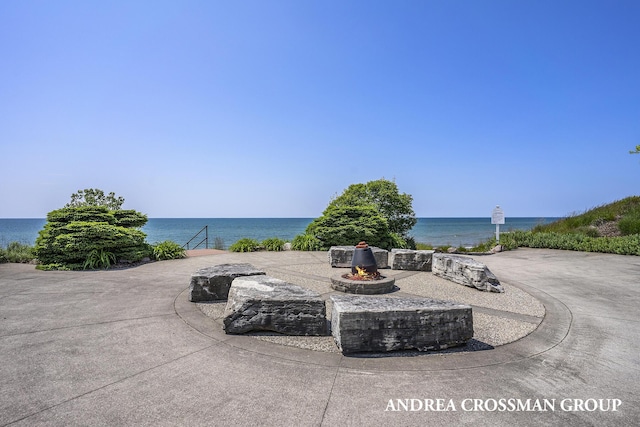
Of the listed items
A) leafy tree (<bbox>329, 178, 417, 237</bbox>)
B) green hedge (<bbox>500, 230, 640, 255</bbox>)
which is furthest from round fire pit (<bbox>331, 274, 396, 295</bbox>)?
green hedge (<bbox>500, 230, 640, 255</bbox>)

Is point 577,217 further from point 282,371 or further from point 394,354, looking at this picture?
point 282,371

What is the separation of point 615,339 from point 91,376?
22.4 feet

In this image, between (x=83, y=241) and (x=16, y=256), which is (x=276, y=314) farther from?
(x=16, y=256)

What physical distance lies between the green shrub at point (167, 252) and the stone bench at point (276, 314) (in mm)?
7813

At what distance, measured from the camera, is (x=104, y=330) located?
4.42 meters

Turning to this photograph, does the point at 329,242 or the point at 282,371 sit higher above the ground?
the point at 329,242

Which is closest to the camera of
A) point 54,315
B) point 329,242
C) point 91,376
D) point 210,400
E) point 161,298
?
point 210,400

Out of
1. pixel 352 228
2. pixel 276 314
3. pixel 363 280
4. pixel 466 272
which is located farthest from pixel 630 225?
pixel 276 314

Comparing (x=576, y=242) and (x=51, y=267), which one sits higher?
(x=576, y=242)

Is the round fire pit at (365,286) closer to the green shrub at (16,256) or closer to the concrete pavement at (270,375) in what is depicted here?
the concrete pavement at (270,375)

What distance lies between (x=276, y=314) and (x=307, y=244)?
9426mm

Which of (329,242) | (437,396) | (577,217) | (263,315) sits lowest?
(437,396)

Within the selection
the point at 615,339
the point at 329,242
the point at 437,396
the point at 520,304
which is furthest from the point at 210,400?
the point at 329,242

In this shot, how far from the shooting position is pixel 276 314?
14.7 feet
